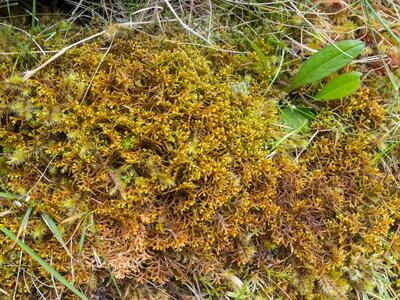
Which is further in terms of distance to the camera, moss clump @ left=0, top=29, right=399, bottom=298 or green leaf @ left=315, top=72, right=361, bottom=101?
green leaf @ left=315, top=72, right=361, bottom=101

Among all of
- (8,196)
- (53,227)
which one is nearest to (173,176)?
(53,227)

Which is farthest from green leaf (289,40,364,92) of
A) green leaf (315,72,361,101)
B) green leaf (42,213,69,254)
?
green leaf (42,213,69,254)

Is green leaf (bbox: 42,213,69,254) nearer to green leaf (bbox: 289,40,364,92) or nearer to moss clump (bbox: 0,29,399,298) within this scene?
moss clump (bbox: 0,29,399,298)

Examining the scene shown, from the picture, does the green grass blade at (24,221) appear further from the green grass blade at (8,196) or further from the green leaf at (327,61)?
the green leaf at (327,61)

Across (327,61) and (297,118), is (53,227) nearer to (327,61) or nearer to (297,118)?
(297,118)

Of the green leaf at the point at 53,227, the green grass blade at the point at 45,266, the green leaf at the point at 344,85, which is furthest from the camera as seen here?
the green leaf at the point at 344,85

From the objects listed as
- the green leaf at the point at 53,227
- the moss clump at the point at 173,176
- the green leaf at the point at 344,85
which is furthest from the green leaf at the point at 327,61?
the green leaf at the point at 53,227
